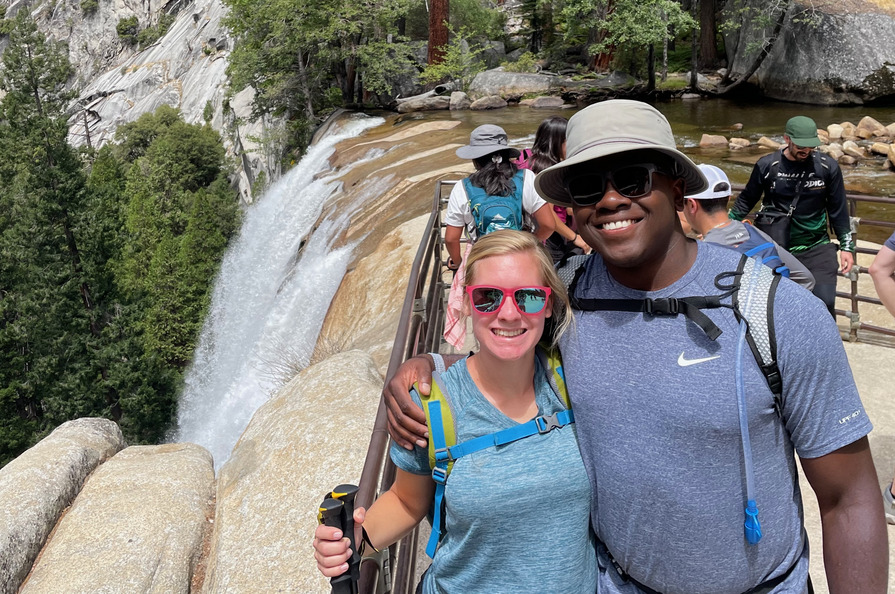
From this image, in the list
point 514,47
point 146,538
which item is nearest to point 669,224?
point 146,538

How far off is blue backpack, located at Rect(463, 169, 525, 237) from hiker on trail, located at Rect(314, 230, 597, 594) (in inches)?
90.9

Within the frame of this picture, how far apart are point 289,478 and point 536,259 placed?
12.1 feet

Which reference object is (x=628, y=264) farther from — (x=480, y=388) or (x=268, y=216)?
(x=268, y=216)

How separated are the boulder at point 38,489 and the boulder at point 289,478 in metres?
1.60

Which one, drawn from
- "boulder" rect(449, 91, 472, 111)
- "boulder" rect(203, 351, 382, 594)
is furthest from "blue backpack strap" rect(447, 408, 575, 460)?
"boulder" rect(449, 91, 472, 111)

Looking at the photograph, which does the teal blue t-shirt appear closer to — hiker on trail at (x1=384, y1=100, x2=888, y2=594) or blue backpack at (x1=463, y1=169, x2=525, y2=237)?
hiker on trail at (x1=384, y1=100, x2=888, y2=594)

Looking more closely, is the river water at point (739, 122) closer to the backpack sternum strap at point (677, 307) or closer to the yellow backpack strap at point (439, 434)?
the backpack sternum strap at point (677, 307)

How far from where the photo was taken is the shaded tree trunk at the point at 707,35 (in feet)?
92.8

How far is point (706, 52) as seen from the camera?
2917 centimetres

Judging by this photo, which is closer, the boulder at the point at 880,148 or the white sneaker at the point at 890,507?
the white sneaker at the point at 890,507

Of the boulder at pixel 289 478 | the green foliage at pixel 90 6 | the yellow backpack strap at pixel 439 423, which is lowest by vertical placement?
the green foliage at pixel 90 6

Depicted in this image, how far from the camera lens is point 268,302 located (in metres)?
15.6

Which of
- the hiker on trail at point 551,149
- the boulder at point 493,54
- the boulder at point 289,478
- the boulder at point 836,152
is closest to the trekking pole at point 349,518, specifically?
the boulder at point 289,478

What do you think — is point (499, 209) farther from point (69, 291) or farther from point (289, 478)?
point (69, 291)
